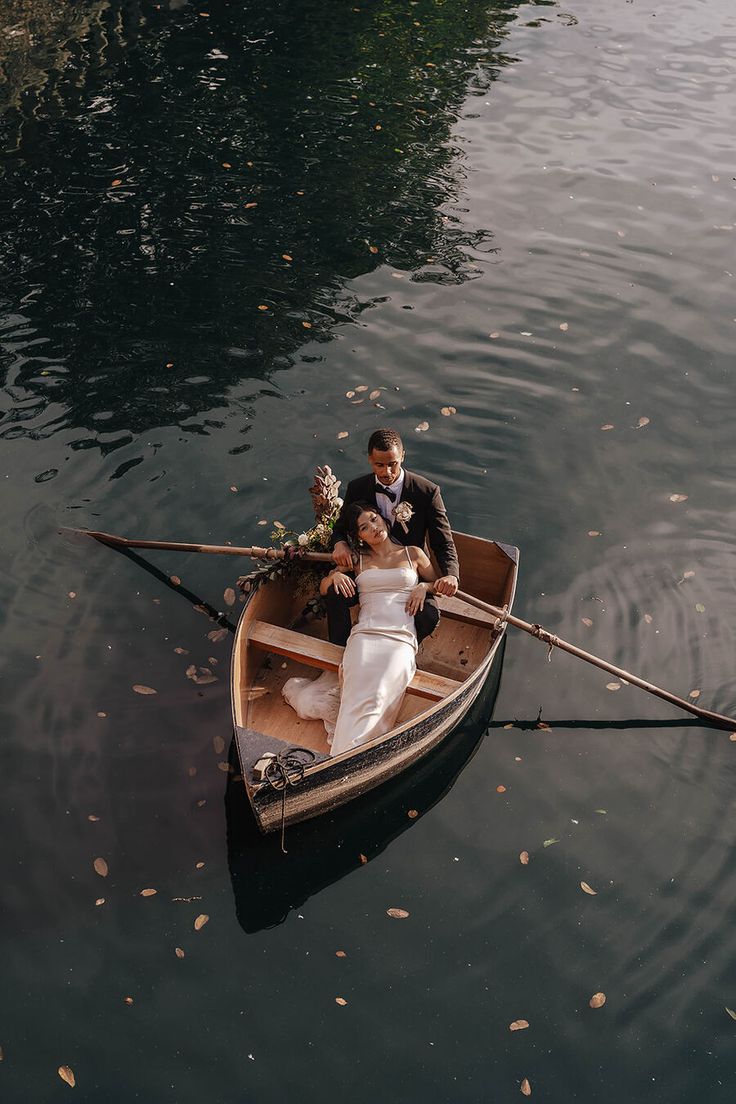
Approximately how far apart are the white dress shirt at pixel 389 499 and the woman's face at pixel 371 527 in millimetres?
196

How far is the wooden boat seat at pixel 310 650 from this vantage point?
9219mm

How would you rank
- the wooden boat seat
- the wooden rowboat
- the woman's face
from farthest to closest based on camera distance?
1. the woman's face
2. the wooden boat seat
3. the wooden rowboat

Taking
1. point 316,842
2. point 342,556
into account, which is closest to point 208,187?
point 342,556

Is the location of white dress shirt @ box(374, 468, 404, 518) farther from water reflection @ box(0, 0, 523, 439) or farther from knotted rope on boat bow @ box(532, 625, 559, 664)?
water reflection @ box(0, 0, 523, 439)

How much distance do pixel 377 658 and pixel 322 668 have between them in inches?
30.2

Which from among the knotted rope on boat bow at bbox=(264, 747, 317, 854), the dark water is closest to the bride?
the knotted rope on boat bow at bbox=(264, 747, 317, 854)

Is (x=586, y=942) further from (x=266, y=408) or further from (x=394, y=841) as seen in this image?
(x=266, y=408)

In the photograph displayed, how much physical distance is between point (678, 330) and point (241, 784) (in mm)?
10346

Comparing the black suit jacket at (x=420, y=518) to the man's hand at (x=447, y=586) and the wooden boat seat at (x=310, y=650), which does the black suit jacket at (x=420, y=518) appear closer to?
the man's hand at (x=447, y=586)

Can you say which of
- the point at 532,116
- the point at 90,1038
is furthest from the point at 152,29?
the point at 90,1038

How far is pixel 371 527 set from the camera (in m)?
9.33

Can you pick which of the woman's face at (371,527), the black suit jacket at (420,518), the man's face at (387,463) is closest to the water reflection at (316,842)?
the black suit jacket at (420,518)

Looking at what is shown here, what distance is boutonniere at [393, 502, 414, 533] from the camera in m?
9.53

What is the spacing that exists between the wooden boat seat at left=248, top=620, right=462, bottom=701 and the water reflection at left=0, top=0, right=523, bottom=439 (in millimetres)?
3900
